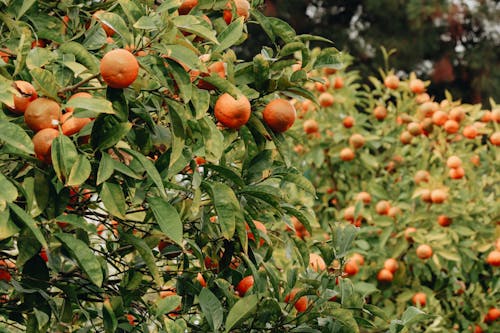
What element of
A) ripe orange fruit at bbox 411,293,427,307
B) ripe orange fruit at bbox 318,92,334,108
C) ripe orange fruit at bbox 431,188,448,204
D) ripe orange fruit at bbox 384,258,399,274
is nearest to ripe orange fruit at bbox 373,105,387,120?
ripe orange fruit at bbox 318,92,334,108

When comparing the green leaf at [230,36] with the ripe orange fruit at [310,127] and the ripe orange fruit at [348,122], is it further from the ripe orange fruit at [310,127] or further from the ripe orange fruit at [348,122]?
the ripe orange fruit at [348,122]

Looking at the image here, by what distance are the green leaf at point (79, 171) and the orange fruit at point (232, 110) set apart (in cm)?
28

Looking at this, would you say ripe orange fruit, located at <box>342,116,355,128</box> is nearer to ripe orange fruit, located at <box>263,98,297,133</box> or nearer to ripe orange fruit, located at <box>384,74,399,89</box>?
ripe orange fruit, located at <box>384,74,399,89</box>

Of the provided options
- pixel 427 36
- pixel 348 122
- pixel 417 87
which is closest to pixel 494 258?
pixel 348 122

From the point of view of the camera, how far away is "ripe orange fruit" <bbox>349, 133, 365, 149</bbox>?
361 cm

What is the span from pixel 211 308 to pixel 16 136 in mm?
482

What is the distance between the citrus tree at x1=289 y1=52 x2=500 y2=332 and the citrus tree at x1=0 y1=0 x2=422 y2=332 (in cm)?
134

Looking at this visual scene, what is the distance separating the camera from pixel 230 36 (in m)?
1.38

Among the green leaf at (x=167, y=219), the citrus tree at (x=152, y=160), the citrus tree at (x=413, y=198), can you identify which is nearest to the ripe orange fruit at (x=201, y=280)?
the citrus tree at (x=152, y=160)

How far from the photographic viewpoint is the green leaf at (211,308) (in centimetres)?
141

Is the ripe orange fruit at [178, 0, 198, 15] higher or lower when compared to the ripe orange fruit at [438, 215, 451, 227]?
higher

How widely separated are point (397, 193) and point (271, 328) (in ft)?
7.19

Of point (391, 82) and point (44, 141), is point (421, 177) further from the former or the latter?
point (44, 141)

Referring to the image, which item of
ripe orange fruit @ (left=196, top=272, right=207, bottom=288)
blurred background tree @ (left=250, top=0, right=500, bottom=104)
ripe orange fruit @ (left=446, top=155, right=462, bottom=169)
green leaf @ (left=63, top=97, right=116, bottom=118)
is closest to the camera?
green leaf @ (left=63, top=97, right=116, bottom=118)
